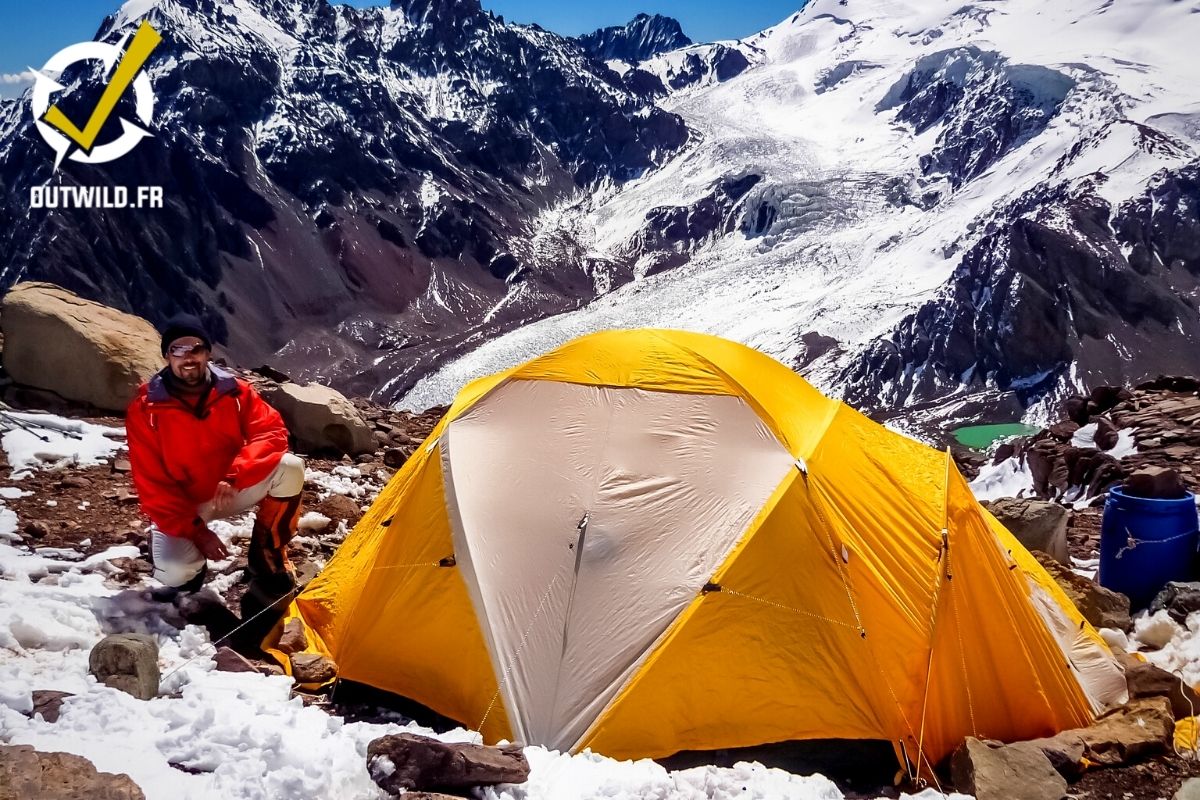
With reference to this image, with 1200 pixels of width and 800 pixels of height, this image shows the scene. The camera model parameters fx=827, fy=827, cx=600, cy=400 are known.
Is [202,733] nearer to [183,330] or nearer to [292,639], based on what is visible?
[292,639]

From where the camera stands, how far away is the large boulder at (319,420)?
42.0 feet

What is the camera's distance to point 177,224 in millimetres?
133250

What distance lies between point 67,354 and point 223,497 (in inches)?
289

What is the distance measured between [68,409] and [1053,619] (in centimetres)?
1245

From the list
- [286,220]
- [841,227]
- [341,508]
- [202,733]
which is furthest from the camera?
[841,227]

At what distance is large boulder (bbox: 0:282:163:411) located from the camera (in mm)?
11766

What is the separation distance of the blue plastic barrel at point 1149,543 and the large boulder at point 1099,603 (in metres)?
0.29

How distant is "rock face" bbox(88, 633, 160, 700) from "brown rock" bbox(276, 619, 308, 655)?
4.76 feet

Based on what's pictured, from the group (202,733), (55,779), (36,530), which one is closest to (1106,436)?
(202,733)

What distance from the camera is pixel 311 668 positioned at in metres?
6.48

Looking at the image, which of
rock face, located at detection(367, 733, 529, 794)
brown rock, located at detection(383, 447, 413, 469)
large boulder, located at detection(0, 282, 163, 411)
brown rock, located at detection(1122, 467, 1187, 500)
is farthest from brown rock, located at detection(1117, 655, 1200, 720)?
large boulder, located at detection(0, 282, 163, 411)

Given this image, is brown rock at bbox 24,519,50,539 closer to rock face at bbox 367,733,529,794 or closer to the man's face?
the man's face

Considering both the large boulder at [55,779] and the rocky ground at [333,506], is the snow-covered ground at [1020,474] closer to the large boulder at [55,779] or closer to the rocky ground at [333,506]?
the rocky ground at [333,506]

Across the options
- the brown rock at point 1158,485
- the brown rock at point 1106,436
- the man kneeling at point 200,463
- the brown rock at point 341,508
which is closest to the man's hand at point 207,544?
the man kneeling at point 200,463
